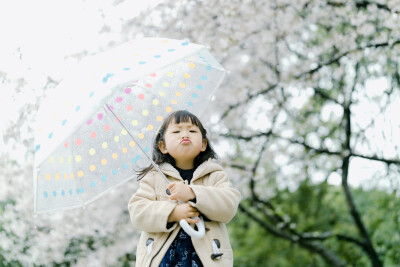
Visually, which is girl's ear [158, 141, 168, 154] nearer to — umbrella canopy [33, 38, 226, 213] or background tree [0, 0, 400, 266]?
umbrella canopy [33, 38, 226, 213]

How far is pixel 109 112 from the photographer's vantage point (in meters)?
2.38

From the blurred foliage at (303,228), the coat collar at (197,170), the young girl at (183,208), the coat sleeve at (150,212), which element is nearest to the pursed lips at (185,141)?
the young girl at (183,208)

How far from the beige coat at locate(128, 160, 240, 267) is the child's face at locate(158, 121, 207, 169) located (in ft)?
0.33

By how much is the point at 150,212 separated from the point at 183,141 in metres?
0.34

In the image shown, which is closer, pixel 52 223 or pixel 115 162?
pixel 115 162

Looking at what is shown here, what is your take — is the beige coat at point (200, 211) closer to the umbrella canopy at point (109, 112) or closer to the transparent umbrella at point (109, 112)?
the transparent umbrella at point (109, 112)

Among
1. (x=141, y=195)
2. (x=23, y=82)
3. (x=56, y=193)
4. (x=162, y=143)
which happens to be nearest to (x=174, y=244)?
(x=141, y=195)

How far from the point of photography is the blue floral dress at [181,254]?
74.2 inches

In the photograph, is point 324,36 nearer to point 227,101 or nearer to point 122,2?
point 227,101

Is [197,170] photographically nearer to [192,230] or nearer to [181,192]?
[181,192]

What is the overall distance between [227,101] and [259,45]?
722 mm

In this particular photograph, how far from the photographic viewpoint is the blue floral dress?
1885 mm

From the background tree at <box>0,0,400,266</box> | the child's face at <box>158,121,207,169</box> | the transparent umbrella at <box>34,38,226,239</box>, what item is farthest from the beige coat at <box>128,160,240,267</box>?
the background tree at <box>0,0,400,266</box>

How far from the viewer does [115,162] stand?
7.70ft
